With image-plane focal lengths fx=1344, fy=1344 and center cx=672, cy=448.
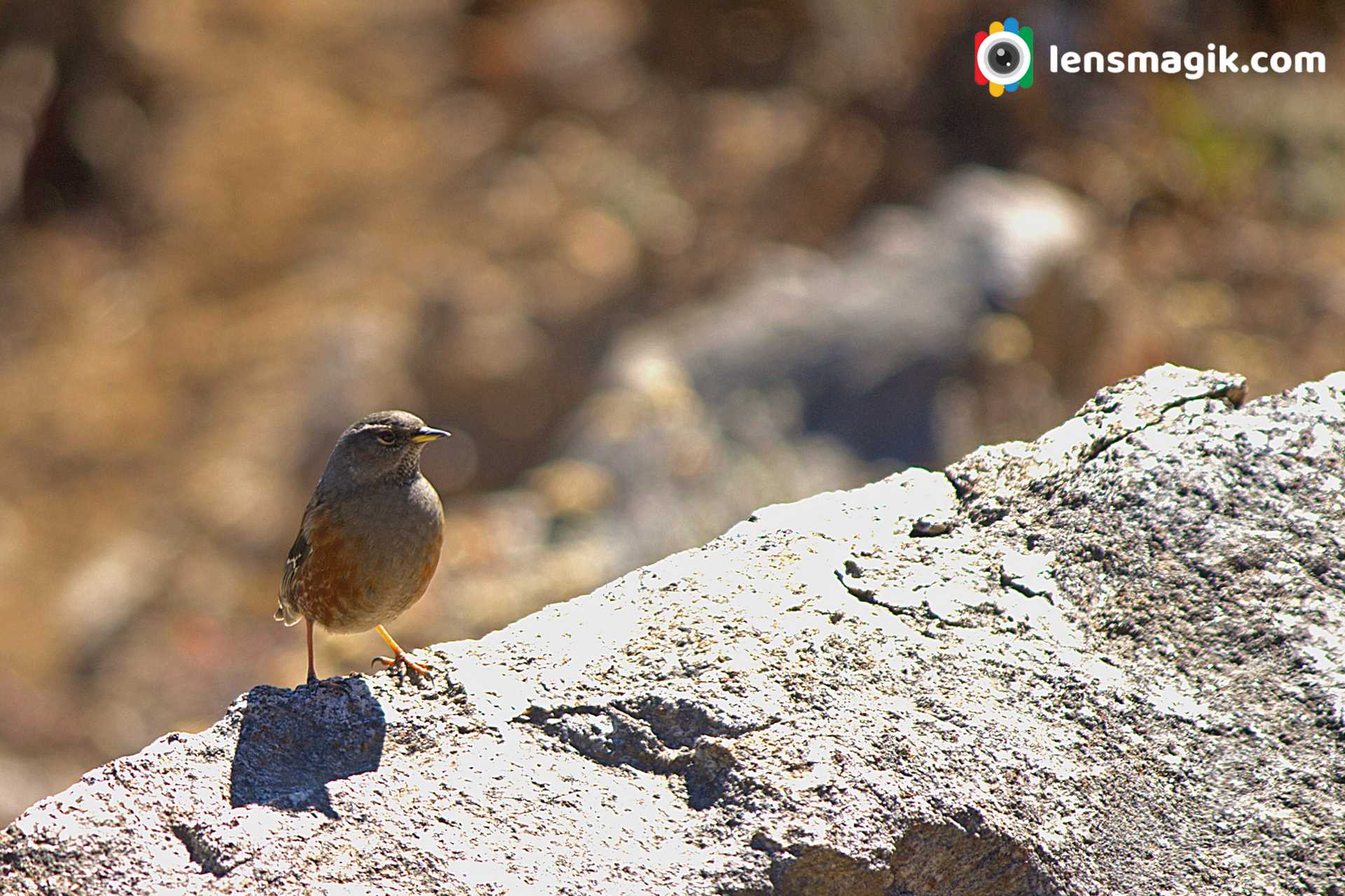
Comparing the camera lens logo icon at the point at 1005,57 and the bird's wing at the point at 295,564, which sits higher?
the camera lens logo icon at the point at 1005,57

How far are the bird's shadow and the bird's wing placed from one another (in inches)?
31.4

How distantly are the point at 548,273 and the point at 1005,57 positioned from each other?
14.8 ft

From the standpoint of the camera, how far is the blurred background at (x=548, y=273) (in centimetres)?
891

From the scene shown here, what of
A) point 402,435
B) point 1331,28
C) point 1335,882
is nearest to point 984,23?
point 1331,28

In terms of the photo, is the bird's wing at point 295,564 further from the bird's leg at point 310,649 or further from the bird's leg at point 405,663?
the bird's leg at point 405,663

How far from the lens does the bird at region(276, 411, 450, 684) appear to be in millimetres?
4020

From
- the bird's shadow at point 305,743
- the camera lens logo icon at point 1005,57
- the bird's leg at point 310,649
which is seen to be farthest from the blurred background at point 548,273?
the bird's shadow at point 305,743

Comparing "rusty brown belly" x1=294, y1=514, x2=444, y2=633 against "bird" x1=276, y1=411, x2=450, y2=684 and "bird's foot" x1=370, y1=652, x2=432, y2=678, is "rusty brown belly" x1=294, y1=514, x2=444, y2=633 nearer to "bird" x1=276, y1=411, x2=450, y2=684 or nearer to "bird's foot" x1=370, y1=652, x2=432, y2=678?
"bird" x1=276, y1=411, x2=450, y2=684

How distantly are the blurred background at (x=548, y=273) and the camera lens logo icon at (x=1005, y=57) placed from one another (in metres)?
0.17

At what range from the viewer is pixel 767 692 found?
3266mm

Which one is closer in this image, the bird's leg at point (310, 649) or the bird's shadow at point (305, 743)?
the bird's shadow at point (305, 743)

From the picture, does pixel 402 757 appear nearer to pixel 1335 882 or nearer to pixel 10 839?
pixel 10 839

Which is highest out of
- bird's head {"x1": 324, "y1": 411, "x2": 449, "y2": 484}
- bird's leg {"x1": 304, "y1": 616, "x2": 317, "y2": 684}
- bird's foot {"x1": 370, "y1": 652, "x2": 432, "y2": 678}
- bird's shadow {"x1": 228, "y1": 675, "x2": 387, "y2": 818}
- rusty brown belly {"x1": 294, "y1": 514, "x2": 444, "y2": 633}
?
bird's head {"x1": 324, "y1": 411, "x2": 449, "y2": 484}

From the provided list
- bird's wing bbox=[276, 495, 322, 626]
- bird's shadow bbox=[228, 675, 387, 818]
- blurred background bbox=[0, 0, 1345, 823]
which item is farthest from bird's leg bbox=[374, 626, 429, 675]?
blurred background bbox=[0, 0, 1345, 823]
